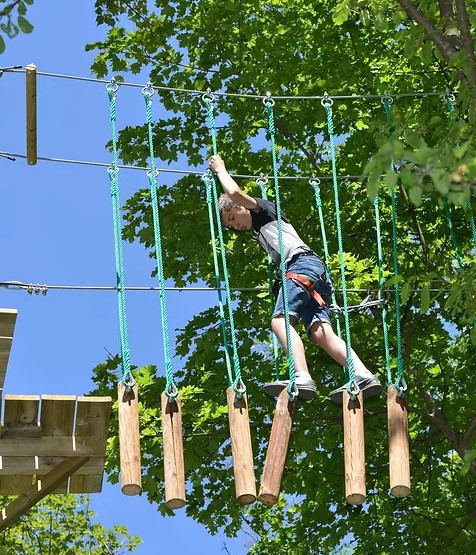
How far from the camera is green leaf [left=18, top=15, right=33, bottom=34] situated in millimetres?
6121

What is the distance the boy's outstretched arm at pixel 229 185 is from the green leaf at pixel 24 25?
7.97 feet

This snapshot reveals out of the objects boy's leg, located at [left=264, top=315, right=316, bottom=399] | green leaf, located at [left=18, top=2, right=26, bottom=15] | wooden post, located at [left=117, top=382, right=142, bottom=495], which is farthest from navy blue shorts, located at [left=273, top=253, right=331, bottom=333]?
green leaf, located at [left=18, top=2, right=26, bottom=15]

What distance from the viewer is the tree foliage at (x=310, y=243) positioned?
39.5 feet

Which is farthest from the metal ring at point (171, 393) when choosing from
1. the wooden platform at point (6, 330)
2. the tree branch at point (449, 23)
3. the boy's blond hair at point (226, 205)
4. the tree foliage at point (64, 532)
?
the tree foliage at point (64, 532)

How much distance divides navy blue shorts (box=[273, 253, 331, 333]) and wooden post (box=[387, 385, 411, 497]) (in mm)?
1071

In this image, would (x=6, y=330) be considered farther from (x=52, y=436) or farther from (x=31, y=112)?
(x=31, y=112)

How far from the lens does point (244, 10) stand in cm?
1333

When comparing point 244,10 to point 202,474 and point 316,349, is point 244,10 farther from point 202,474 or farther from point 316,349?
point 202,474

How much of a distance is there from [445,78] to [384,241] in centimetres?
158

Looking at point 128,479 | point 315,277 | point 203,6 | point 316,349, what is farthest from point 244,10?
point 128,479

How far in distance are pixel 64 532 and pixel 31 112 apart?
810 centimetres

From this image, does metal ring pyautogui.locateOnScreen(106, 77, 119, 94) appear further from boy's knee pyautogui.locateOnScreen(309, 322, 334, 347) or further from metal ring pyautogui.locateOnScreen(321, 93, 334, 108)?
boy's knee pyautogui.locateOnScreen(309, 322, 334, 347)

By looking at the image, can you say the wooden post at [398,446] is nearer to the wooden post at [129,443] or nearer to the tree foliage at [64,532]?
the wooden post at [129,443]

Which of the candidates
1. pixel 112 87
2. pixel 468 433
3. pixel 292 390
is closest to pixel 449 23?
pixel 112 87
